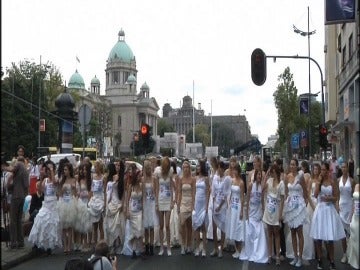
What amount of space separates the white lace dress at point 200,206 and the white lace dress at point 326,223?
7.58 feet

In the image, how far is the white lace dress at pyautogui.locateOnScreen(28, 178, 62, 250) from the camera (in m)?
11.6

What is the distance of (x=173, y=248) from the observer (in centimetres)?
1283

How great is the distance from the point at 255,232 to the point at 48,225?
4200 mm

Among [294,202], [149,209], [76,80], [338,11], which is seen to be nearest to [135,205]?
[149,209]

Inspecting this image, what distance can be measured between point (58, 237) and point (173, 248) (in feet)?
8.52

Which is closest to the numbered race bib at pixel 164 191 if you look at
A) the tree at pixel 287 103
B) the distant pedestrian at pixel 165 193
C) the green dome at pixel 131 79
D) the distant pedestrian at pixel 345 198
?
the distant pedestrian at pixel 165 193

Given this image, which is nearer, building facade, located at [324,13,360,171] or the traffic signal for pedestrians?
the traffic signal for pedestrians

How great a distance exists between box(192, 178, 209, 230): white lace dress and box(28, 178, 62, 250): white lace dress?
2863 mm

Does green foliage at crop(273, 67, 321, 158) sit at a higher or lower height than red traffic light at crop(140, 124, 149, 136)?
higher

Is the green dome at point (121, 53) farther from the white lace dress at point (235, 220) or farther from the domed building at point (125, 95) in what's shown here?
the white lace dress at point (235, 220)

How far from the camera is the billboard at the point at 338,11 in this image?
1408cm

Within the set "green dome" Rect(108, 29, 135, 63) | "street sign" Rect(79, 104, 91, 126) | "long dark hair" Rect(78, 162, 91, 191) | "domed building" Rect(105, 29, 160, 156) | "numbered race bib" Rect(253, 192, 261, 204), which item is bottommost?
"numbered race bib" Rect(253, 192, 261, 204)

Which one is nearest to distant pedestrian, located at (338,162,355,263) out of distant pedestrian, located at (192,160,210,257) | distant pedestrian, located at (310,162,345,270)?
distant pedestrian, located at (310,162,345,270)

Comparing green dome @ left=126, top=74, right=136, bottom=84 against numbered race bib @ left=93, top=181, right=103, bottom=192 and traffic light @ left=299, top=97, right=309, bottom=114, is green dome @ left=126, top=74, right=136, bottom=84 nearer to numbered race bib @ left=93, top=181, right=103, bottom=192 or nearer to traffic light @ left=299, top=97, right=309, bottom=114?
traffic light @ left=299, top=97, right=309, bottom=114
